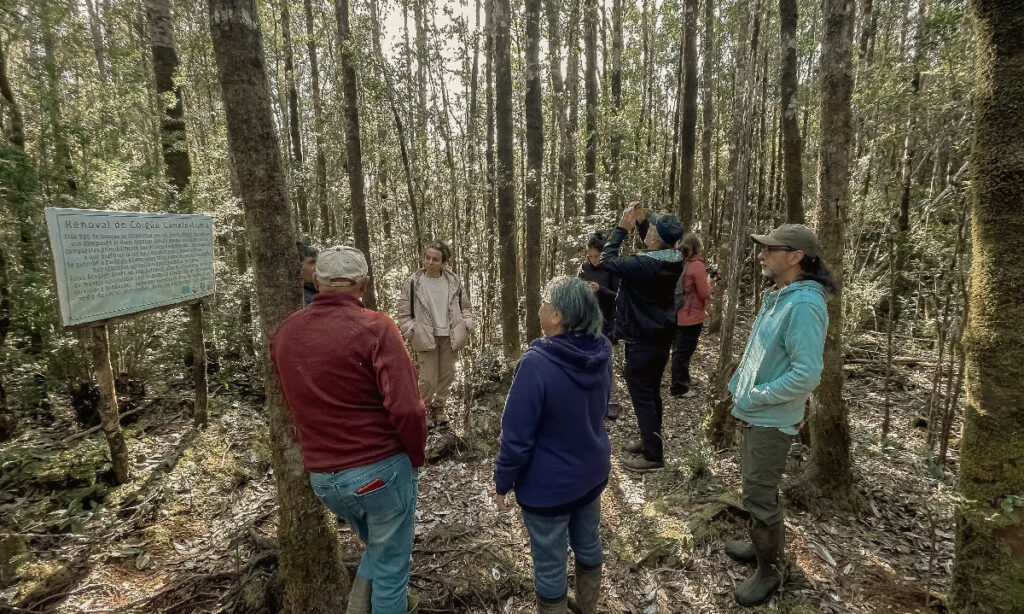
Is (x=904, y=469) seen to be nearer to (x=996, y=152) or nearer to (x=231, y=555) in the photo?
(x=996, y=152)

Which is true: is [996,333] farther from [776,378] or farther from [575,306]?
[575,306]

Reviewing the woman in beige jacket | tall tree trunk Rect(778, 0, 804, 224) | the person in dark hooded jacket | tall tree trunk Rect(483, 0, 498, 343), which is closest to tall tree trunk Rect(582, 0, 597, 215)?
tall tree trunk Rect(483, 0, 498, 343)

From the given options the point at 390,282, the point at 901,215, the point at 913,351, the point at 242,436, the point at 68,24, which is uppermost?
the point at 68,24

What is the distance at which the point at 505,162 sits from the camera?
657cm

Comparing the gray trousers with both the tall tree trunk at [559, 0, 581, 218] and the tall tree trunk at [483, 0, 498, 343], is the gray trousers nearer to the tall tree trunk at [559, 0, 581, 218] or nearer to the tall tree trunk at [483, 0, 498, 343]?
the tall tree trunk at [483, 0, 498, 343]

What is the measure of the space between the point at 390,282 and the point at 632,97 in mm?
8344

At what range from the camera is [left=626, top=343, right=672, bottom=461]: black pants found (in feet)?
14.4

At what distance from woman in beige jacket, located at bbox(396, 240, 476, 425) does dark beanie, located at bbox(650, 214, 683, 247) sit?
7.60 feet

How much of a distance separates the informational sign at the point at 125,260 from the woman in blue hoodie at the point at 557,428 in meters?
3.83

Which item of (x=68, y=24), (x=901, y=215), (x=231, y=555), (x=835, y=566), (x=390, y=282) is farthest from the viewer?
(x=390, y=282)

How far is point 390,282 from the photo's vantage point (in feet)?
29.3

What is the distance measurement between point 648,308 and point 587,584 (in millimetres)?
2476

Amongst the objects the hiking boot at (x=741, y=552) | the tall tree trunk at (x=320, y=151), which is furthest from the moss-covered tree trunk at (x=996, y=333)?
the tall tree trunk at (x=320, y=151)

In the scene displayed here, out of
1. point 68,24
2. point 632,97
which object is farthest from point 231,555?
point 632,97
